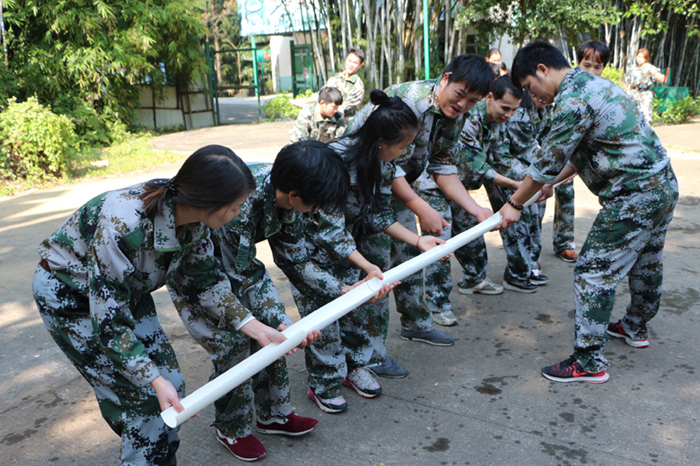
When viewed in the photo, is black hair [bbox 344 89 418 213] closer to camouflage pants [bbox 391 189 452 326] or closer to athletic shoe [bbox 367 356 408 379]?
camouflage pants [bbox 391 189 452 326]

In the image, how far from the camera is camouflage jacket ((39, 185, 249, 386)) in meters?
1.75

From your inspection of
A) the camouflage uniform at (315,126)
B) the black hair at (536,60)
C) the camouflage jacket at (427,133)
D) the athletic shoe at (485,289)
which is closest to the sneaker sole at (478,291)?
the athletic shoe at (485,289)

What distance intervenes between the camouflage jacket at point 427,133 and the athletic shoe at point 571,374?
1239 millimetres

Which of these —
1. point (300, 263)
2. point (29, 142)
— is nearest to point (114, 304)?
point (300, 263)

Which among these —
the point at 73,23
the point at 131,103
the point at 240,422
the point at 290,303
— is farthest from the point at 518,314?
the point at 131,103

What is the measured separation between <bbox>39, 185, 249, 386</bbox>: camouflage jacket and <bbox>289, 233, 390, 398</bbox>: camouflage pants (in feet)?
2.63

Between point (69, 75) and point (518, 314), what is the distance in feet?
35.6

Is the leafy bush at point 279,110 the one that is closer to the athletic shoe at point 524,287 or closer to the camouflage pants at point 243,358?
the athletic shoe at point 524,287

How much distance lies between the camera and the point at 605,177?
2.94 meters

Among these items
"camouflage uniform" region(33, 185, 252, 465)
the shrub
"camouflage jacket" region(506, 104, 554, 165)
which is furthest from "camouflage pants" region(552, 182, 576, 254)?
the shrub

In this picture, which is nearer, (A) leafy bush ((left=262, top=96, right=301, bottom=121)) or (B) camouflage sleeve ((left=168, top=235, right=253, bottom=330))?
(B) camouflage sleeve ((left=168, top=235, right=253, bottom=330))

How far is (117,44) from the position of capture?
12062 millimetres

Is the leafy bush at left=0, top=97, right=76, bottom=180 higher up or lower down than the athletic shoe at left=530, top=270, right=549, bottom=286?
higher up

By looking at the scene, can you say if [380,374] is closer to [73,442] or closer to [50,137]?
[73,442]
